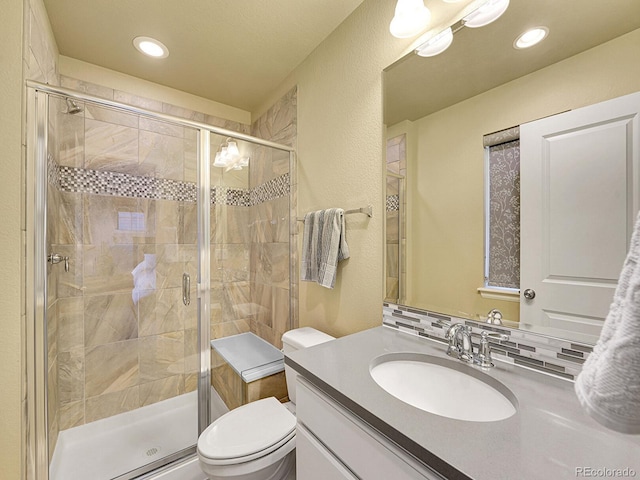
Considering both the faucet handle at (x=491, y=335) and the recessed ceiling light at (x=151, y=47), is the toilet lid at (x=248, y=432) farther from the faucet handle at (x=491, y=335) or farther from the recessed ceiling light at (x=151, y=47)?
the recessed ceiling light at (x=151, y=47)

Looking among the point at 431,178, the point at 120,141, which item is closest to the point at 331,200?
the point at 431,178

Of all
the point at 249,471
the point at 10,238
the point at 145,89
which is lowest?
the point at 249,471

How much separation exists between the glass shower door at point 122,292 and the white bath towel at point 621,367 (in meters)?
1.86

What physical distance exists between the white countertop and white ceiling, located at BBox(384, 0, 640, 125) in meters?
0.97

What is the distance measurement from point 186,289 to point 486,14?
210 cm

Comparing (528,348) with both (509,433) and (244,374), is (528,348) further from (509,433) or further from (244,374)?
(244,374)

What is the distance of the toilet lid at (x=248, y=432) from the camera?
3.62 ft

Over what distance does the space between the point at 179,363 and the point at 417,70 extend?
7.56 feet

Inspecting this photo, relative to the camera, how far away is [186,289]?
1.88 metres

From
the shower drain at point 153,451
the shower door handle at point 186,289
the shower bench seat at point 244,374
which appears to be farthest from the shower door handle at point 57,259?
the shower drain at point 153,451

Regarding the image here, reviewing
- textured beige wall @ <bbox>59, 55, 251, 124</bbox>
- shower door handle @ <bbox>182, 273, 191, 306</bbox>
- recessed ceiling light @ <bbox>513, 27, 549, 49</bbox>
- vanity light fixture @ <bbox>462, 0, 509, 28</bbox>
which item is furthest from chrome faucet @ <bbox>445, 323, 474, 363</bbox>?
textured beige wall @ <bbox>59, 55, 251, 124</bbox>

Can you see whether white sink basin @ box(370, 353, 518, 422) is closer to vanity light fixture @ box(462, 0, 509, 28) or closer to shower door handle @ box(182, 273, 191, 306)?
vanity light fixture @ box(462, 0, 509, 28)

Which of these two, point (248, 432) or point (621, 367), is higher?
point (621, 367)

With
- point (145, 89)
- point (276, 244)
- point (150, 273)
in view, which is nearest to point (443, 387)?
point (276, 244)
